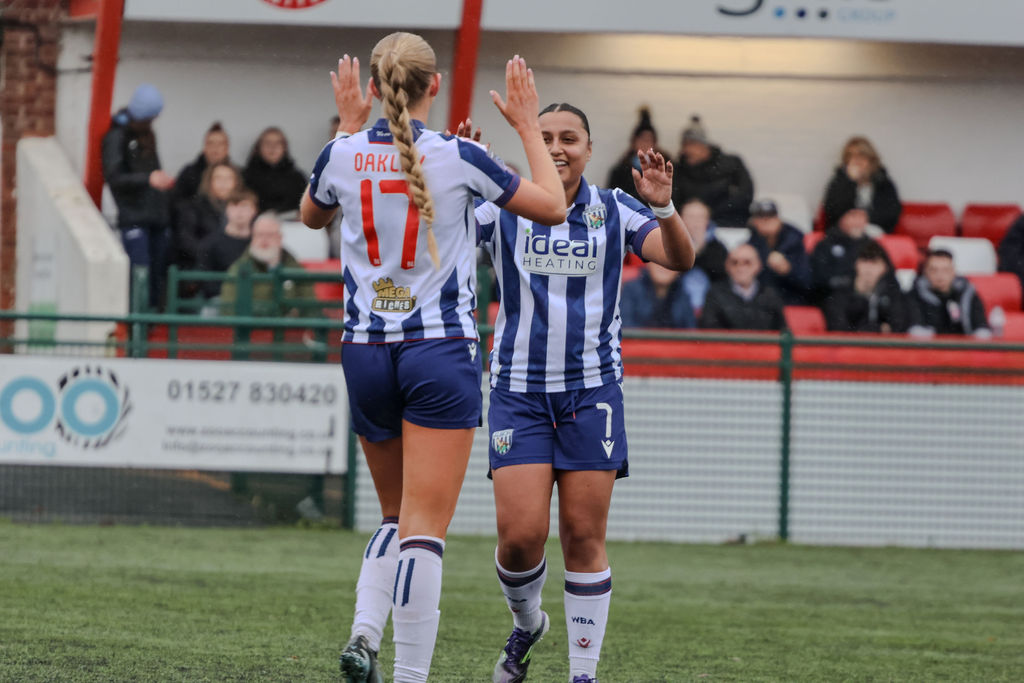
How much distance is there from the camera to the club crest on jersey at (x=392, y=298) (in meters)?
4.36

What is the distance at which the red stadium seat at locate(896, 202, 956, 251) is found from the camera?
Answer: 1586 cm

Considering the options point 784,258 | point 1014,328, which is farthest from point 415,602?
point 1014,328

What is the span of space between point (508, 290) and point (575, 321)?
269 millimetres

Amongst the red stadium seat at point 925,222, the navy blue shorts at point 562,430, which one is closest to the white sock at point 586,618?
the navy blue shorts at point 562,430

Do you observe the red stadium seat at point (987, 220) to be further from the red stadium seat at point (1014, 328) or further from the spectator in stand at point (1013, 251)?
the red stadium seat at point (1014, 328)

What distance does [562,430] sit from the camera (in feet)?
16.8

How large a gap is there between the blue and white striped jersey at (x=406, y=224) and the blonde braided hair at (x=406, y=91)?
49 mm

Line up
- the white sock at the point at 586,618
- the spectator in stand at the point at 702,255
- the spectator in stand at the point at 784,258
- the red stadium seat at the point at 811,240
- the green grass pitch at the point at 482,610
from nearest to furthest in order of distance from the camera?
the white sock at the point at 586,618 < the green grass pitch at the point at 482,610 < the spectator in stand at the point at 702,255 < the spectator in stand at the point at 784,258 < the red stadium seat at the point at 811,240

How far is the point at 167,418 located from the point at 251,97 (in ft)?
20.6

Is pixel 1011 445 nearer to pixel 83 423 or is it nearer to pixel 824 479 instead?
pixel 824 479

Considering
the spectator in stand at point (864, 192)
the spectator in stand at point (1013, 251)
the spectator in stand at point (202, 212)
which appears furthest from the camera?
the spectator in stand at point (864, 192)

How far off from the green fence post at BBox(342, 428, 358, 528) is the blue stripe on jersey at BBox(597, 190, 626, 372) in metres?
5.27

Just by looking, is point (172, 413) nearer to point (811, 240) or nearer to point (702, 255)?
point (702, 255)

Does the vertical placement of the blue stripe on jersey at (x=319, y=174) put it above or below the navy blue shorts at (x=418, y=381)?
above
